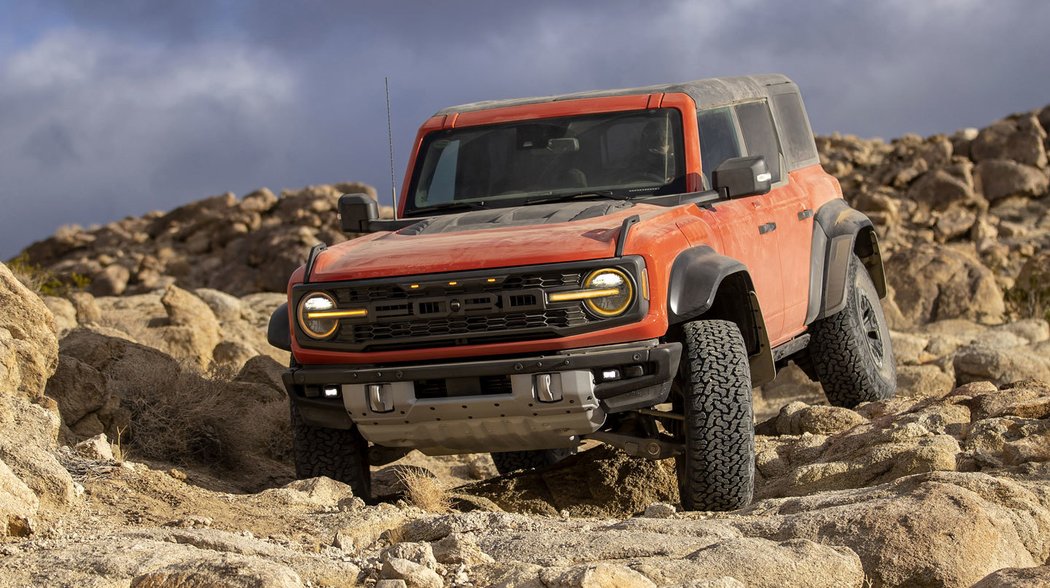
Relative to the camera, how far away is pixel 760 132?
29.8 ft

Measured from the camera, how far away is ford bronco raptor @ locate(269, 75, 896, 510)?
6.58 meters

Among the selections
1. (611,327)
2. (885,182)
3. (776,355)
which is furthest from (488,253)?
(885,182)

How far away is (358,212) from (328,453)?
1.54 metres

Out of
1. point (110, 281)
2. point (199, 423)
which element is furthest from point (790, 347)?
point (110, 281)

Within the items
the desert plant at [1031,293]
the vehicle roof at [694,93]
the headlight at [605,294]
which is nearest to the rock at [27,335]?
the vehicle roof at [694,93]

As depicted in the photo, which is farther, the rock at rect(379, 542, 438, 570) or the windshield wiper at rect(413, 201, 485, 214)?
the windshield wiper at rect(413, 201, 485, 214)

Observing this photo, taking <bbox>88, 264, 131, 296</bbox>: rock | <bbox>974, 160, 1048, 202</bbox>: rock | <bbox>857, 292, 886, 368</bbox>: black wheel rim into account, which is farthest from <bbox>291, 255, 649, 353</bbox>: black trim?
<bbox>974, 160, 1048, 202</bbox>: rock

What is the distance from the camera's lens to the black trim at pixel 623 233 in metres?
6.53

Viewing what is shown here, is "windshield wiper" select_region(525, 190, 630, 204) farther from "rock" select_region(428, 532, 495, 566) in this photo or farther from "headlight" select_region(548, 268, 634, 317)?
"rock" select_region(428, 532, 495, 566)

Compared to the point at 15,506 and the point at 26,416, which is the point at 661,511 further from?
the point at 26,416

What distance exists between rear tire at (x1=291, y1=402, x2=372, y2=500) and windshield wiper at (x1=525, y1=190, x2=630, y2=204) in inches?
62.8

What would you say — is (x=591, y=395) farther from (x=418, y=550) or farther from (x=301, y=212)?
(x=301, y=212)

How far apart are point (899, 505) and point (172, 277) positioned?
30.3 m

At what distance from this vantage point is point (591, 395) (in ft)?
21.5
